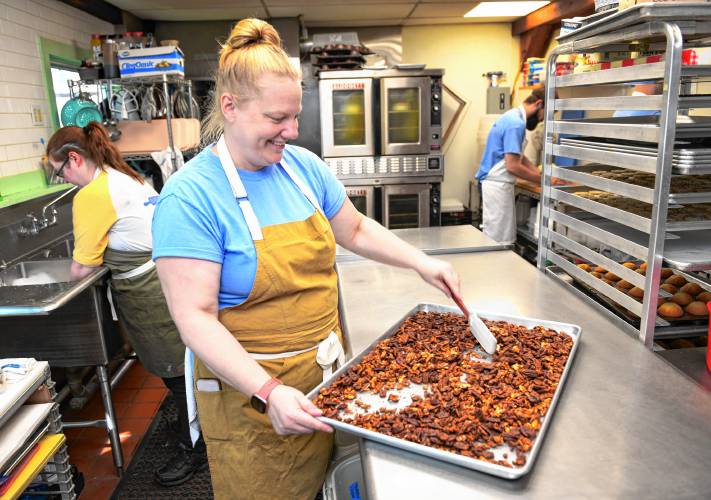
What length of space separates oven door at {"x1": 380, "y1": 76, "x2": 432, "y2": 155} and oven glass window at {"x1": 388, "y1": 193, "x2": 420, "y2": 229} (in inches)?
16.5

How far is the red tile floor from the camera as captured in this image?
2.69m

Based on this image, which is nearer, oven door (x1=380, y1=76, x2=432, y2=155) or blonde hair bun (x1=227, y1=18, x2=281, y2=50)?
blonde hair bun (x1=227, y1=18, x2=281, y2=50)

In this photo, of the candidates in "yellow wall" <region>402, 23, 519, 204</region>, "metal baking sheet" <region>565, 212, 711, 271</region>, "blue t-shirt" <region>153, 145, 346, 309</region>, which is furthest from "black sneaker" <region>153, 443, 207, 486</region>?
"yellow wall" <region>402, 23, 519, 204</region>

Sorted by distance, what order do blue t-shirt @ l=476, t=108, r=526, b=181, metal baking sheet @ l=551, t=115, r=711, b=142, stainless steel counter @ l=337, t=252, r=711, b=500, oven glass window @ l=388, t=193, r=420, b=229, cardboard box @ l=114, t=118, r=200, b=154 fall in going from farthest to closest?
oven glass window @ l=388, t=193, r=420, b=229, blue t-shirt @ l=476, t=108, r=526, b=181, cardboard box @ l=114, t=118, r=200, b=154, metal baking sheet @ l=551, t=115, r=711, b=142, stainless steel counter @ l=337, t=252, r=711, b=500

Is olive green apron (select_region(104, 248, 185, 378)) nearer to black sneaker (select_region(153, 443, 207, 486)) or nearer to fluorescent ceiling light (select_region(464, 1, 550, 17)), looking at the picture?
black sneaker (select_region(153, 443, 207, 486))

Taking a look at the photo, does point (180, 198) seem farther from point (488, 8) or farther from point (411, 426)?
point (488, 8)

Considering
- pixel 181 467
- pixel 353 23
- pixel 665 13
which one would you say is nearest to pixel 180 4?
pixel 353 23

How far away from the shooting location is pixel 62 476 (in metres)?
1.94

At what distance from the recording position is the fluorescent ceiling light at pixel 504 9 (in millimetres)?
4859

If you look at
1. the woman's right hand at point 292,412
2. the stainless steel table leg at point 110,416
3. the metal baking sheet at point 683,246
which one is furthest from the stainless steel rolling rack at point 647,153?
the stainless steel table leg at point 110,416

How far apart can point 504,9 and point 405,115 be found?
1483 millimetres

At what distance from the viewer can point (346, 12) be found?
499 cm

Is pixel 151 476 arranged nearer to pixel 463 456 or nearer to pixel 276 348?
pixel 276 348

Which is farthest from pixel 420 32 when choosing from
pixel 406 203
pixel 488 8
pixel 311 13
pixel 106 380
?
pixel 106 380
